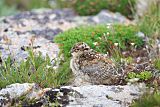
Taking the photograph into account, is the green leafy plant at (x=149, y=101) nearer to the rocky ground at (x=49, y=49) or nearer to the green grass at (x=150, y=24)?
the rocky ground at (x=49, y=49)

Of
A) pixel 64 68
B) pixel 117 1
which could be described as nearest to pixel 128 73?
pixel 64 68

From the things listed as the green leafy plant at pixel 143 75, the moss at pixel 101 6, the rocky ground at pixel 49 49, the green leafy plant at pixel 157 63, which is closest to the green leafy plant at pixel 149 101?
the rocky ground at pixel 49 49

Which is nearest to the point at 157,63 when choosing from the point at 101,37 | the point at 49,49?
the point at 101,37

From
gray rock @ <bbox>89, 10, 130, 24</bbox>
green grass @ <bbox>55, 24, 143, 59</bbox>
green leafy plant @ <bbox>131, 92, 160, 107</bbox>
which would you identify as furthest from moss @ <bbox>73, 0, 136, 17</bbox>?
green leafy plant @ <bbox>131, 92, 160, 107</bbox>

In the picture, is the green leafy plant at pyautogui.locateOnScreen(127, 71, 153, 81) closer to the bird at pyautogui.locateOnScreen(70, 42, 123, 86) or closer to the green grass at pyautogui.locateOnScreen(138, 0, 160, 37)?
the bird at pyautogui.locateOnScreen(70, 42, 123, 86)

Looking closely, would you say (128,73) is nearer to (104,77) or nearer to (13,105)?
(104,77)

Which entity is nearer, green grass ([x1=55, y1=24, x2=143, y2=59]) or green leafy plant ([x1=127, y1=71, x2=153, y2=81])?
green leafy plant ([x1=127, y1=71, x2=153, y2=81])
